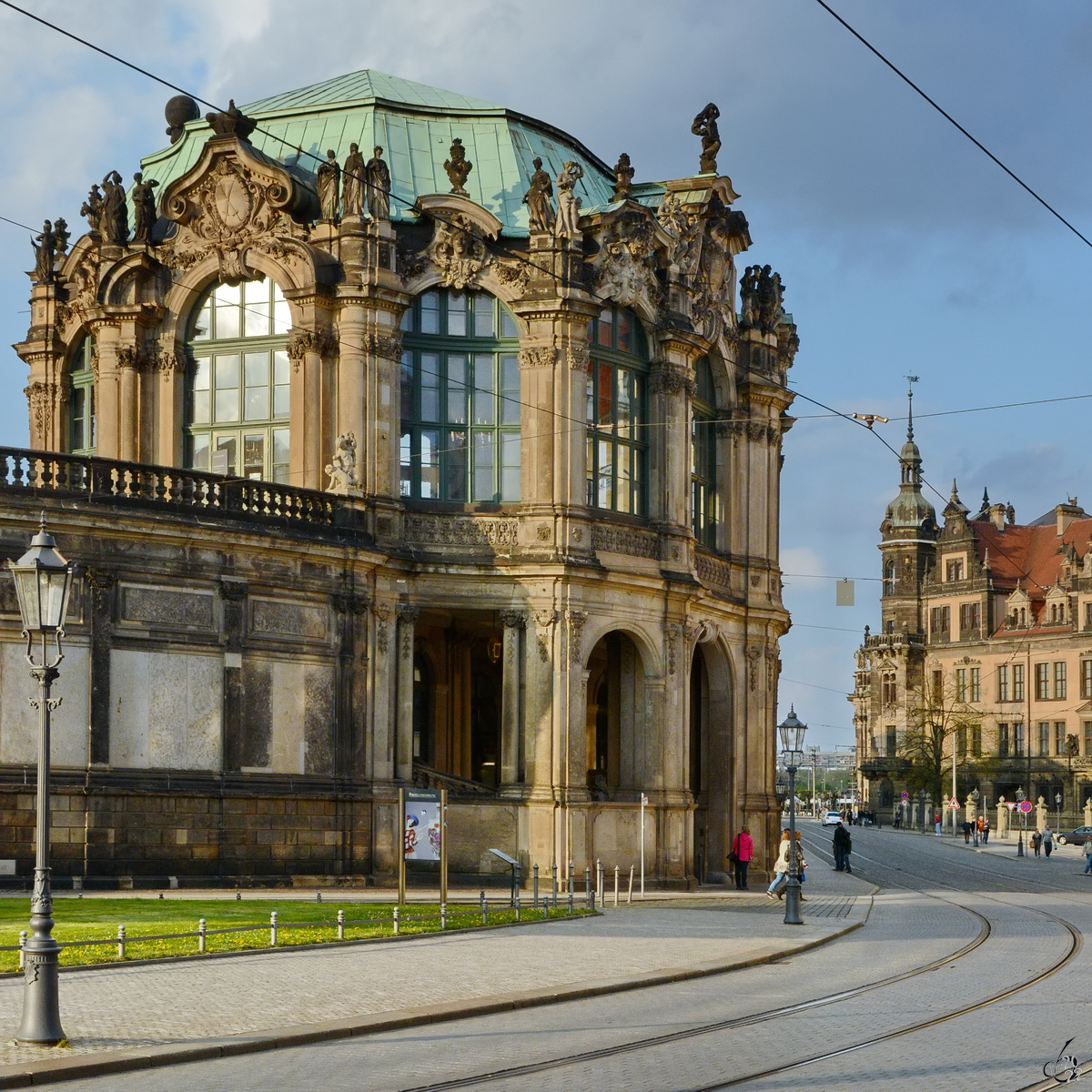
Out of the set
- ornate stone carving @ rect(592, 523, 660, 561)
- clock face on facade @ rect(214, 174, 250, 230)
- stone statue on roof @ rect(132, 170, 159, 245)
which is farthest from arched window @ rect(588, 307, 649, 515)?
stone statue on roof @ rect(132, 170, 159, 245)

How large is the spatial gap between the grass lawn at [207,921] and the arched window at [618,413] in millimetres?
14205

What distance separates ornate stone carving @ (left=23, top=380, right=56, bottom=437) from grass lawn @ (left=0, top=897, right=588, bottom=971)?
728 inches

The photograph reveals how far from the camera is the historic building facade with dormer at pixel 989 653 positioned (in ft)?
443

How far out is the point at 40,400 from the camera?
49688mm

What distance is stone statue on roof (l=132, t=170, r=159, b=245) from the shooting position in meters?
46.4

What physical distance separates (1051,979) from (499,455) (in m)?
23.7

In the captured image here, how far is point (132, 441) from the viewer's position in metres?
46.5

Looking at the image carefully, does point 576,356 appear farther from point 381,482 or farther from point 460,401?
point 381,482

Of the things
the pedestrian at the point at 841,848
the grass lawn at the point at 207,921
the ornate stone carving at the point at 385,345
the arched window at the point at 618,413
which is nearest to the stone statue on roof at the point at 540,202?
the arched window at the point at 618,413

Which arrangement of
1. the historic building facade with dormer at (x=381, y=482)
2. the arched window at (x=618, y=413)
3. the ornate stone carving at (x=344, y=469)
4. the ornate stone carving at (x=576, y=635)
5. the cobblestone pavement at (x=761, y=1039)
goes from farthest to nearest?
the arched window at (x=618, y=413) → the ornate stone carving at (x=576, y=635) → the ornate stone carving at (x=344, y=469) → the historic building facade with dormer at (x=381, y=482) → the cobblestone pavement at (x=761, y=1039)

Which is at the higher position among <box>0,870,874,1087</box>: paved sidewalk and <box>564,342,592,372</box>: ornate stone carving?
<box>564,342,592,372</box>: ornate stone carving

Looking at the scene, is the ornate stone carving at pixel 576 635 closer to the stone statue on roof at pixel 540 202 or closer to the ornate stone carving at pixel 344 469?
the ornate stone carving at pixel 344 469

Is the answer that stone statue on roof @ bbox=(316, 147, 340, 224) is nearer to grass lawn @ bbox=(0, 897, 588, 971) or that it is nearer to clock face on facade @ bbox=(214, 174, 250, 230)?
clock face on facade @ bbox=(214, 174, 250, 230)

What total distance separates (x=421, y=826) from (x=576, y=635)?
1327 centimetres
